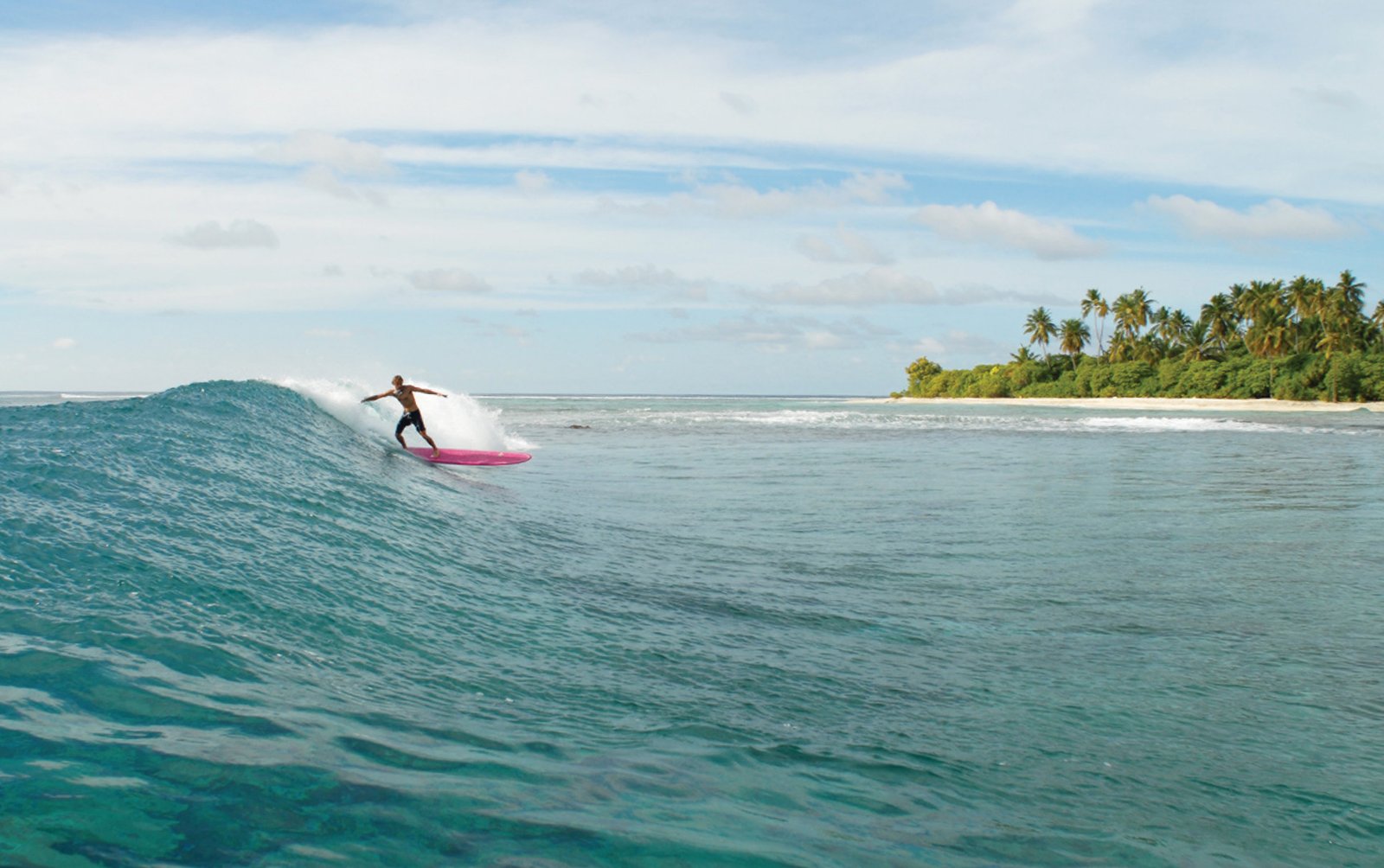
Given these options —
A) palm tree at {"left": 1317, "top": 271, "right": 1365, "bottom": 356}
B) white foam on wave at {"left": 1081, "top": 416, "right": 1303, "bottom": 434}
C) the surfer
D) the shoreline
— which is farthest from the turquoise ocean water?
palm tree at {"left": 1317, "top": 271, "right": 1365, "bottom": 356}

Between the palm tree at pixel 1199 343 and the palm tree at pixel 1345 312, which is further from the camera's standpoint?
Result: the palm tree at pixel 1199 343

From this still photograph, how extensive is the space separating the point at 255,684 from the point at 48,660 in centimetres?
121

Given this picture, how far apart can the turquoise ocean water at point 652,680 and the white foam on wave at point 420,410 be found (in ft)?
26.4

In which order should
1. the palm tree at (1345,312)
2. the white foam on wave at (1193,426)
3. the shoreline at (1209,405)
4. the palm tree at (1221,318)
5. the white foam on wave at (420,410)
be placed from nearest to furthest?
the white foam on wave at (420,410) → the white foam on wave at (1193,426) → the shoreline at (1209,405) → the palm tree at (1345,312) → the palm tree at (1221,318)

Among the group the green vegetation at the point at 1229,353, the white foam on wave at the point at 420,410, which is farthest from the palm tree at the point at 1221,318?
the white foam on wave at the point at 420,410

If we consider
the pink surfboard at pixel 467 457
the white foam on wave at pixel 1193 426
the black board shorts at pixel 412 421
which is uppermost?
the black board shorts at pixel 412 421

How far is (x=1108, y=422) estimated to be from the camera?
189ft

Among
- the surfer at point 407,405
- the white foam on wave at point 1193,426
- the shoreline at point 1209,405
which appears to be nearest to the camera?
the surfer at point 407,405

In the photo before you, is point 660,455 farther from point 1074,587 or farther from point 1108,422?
point 1108,422

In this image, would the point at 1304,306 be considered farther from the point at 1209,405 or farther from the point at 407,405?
the point at 407,405

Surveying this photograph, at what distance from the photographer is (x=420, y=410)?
28.4 m

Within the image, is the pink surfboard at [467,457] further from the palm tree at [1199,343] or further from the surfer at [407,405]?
the palm tree at [1199,343]

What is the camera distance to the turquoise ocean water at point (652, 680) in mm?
4254

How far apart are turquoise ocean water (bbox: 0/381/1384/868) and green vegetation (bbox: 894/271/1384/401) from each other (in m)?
83.9
